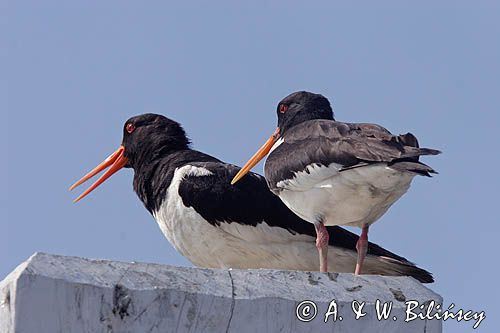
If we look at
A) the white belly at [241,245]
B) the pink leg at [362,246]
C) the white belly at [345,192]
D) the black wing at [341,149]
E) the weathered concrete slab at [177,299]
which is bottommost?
the white belly at [241,245]

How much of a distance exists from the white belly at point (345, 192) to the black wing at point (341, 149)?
75mm

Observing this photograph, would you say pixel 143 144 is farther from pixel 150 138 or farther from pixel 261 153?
pixel 261 153

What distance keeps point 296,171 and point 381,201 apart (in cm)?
75

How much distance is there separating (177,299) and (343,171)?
11.9 ft

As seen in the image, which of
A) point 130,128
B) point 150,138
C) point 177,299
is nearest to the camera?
point 177,299

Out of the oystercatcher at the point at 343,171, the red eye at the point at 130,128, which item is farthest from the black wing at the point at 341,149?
the red eye at the point at 130,128

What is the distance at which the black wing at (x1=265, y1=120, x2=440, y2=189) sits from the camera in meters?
6.99

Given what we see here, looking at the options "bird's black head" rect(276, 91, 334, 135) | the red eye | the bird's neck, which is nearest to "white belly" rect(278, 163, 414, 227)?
"bird's black head" rect(276, 91, 334, 135)

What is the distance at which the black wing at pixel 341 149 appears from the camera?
699 cm

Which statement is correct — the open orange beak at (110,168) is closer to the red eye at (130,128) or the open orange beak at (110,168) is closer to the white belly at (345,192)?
the red eye at (130,128)

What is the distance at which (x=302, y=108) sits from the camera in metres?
9.51

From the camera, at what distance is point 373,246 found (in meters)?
9.10

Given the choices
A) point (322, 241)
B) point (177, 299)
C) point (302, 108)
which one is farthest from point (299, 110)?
point (177, 299)

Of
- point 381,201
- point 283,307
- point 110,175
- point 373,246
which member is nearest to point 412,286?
point 283,307
